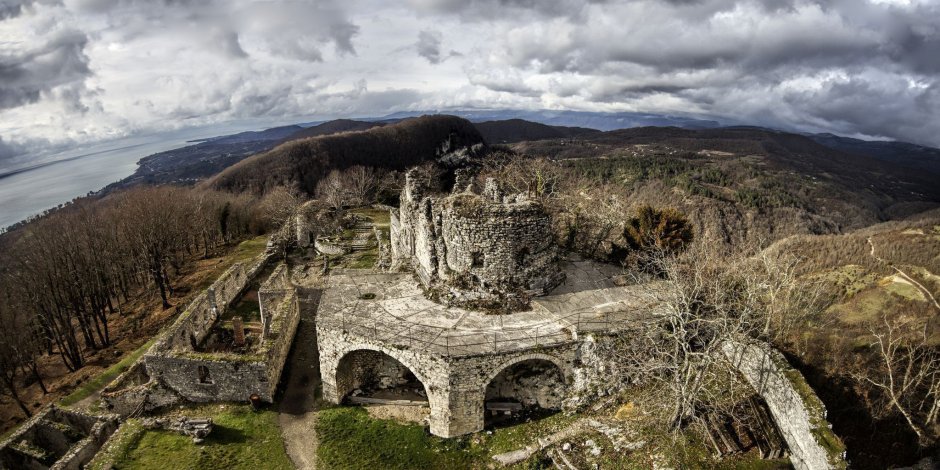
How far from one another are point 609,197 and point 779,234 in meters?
44.3

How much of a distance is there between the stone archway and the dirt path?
7.23m

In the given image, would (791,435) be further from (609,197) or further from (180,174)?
(180,174)

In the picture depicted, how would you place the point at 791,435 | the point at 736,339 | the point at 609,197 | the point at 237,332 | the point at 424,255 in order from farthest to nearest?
the point at 609,197 → the point at 237,332 → the point at 424,255 → the point at 736,339 → the point at 791,435

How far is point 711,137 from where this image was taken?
19988 cm

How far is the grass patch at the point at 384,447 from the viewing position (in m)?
16.9

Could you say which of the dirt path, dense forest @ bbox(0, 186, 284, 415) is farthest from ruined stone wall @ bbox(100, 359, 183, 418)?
dense forest @ bbox(0, 186, 284, 415)

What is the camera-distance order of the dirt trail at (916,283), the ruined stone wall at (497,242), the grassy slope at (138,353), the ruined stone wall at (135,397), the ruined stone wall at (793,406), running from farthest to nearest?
1. the grassy slope at (138,353)
2. the dirt trail at (916,283)
3. the ruined stone wall at (497,242)
4. the ruined stone wall at (135,397)
5. the ruined stone wall at (793,406)

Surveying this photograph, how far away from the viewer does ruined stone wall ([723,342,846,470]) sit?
44.7 feet

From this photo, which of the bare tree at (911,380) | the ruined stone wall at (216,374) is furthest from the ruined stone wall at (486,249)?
the bare tree at (911,380)

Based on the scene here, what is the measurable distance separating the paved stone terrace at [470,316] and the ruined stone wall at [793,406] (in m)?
4.32

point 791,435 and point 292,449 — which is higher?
point 791,435

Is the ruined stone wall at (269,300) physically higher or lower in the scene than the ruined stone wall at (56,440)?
higher

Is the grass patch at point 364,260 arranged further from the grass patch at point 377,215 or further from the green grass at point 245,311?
the grass patch at point 377,215

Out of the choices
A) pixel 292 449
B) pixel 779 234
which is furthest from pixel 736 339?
pixel 779 234
